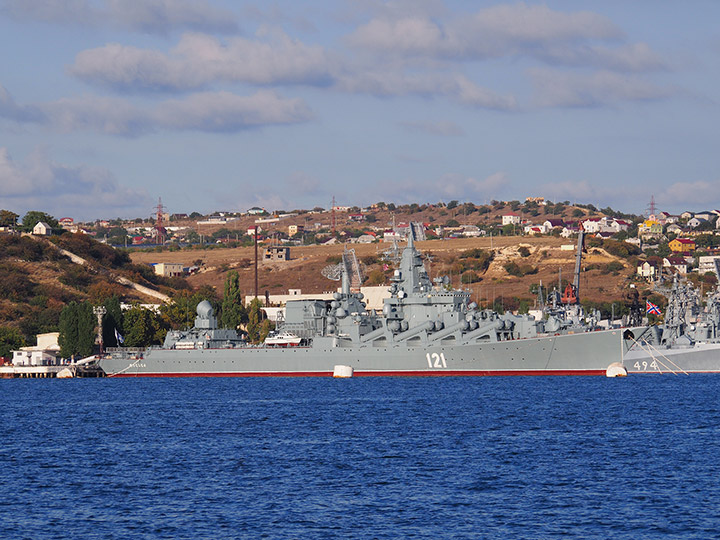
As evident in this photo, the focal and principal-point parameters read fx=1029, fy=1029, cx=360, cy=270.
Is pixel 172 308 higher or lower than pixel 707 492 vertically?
higher

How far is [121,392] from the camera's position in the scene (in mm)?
69188

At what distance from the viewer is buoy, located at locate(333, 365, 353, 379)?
253 ft

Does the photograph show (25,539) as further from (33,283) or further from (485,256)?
(485,256)

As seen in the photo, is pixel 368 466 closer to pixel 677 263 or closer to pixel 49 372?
pixel 49 372

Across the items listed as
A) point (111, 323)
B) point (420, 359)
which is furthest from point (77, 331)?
point (420, 359)

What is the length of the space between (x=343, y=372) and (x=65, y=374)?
87.2 ft

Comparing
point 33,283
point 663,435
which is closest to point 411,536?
point 663,435

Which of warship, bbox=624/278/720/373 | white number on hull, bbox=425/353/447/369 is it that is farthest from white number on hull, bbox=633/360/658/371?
white number on hull, bbox=425/353/447/369

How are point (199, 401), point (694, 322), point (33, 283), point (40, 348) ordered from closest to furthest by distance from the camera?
point (199, 401) → point (694, 322) → point (40, 348) → point (33, 283)

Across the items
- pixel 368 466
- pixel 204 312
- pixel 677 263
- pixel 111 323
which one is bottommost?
pixel 368 466

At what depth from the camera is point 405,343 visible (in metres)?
76.1

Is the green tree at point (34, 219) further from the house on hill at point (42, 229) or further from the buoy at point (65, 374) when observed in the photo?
the buoy at point (65, 374)

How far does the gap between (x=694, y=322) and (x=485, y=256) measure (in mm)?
95862

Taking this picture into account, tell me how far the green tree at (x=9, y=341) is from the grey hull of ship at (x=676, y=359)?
188 feet
